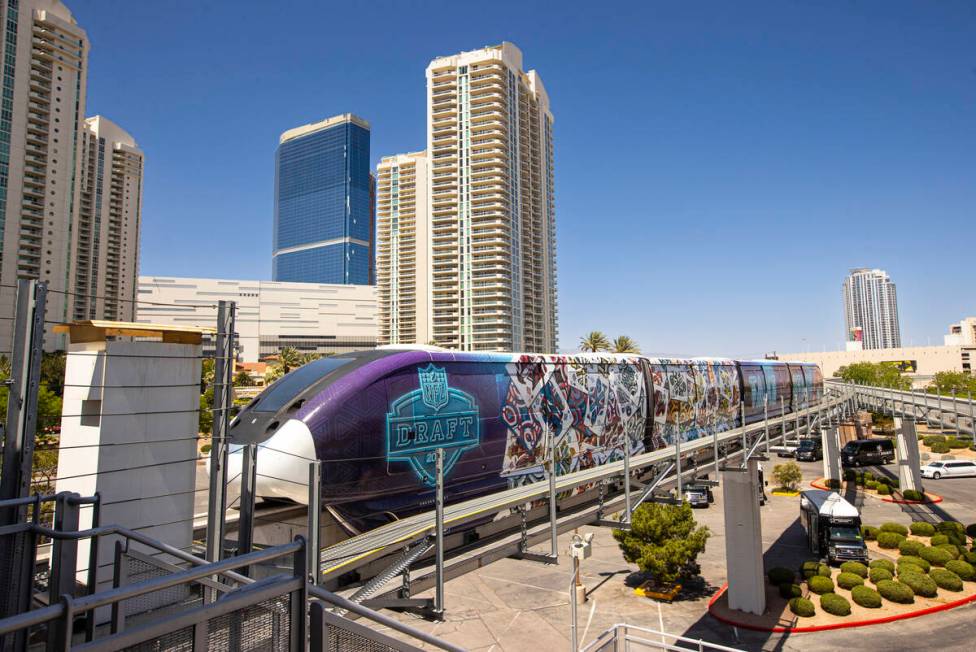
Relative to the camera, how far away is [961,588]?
19766mm

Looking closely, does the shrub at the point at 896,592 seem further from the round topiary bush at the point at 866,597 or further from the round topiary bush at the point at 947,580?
the round topiary bush at the point at 947,580

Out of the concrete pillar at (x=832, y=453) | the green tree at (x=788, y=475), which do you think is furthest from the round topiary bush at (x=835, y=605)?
the green tree at (x=788, y=475)

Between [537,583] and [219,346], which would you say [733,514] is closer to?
[537,583]

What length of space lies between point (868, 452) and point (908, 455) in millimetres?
12449

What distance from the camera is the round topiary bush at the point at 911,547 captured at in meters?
23.2

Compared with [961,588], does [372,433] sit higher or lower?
higher

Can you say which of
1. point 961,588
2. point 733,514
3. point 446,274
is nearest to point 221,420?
point 733,514

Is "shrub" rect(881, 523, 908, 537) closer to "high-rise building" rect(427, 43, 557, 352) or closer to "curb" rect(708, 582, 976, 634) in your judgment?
"curb" rect(708, 582, 976, 634)

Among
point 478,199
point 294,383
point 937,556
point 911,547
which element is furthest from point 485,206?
point 294,383

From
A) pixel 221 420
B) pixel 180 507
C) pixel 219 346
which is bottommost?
pixel 180 507

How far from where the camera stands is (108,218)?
103m

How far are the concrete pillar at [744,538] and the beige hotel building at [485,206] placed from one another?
7508 centimetres

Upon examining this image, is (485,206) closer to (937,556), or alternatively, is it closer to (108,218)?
(108,218)

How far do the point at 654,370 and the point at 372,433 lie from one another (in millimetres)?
11128
